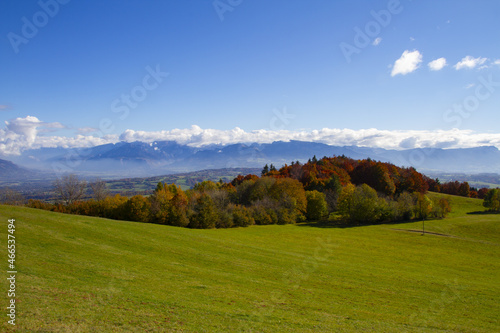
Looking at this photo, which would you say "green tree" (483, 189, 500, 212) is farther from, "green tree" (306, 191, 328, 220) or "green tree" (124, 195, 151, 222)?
"green tree" (124, 195, 151, 222)

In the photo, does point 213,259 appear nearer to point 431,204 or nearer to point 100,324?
point 100,324

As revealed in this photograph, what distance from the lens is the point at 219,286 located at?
19.3m

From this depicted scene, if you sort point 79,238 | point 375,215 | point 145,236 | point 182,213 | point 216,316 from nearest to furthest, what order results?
point 216,316, point 79,238, point 145,236, point 182,213, point 375,215

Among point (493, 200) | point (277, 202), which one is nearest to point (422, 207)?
point (493, 200)

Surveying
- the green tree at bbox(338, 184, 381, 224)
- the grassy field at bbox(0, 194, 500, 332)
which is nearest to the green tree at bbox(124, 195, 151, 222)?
the grassy field at bbox(0, 194, 500, 332)

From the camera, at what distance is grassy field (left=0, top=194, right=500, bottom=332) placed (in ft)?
41.9

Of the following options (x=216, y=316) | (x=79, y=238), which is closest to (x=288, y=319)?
(x=216, y=316)

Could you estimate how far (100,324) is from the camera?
Answer: 36.5ft

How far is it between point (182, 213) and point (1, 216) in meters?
31.4

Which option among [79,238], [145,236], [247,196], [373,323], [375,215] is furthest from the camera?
[247,196]

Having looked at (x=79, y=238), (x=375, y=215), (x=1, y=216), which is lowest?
(x=375, y=215)

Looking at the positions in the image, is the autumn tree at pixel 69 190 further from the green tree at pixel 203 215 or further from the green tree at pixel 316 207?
the green tree at pixel 316 207

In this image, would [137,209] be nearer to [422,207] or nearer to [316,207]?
[316,207]

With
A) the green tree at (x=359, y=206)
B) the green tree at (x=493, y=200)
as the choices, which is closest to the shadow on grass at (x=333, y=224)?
the green tree at (x=359, y=206)
